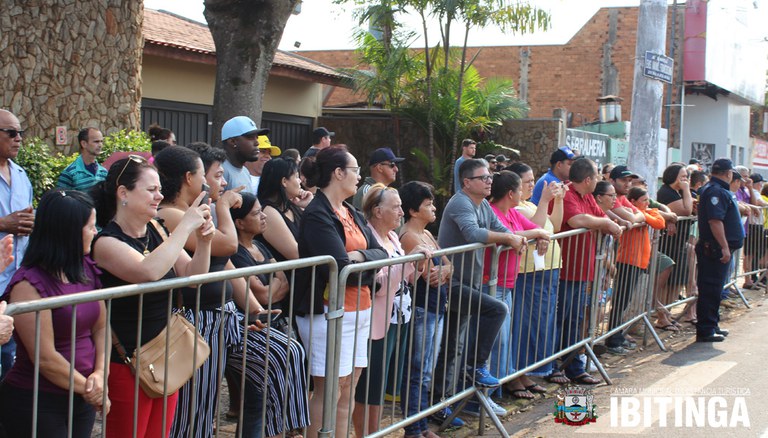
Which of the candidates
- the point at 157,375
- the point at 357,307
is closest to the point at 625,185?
the point at 357,307

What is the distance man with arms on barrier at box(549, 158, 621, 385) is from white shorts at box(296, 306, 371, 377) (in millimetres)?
3031

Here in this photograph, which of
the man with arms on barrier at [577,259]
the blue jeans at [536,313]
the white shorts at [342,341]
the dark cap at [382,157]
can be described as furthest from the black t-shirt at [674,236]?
the white shorts at [342,341]

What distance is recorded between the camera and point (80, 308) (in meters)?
3.43

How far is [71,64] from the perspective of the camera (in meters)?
9.12

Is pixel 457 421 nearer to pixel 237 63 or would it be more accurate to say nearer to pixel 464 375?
pixel 464 375

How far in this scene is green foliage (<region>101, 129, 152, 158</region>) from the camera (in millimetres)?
8836

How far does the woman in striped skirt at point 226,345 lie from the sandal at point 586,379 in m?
3.67

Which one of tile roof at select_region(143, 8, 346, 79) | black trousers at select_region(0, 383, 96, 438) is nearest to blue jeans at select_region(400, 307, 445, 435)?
black trousers at select_region(0, 383, 96, 438)

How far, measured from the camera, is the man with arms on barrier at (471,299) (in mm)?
5906

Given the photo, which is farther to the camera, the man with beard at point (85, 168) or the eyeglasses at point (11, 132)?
the man with beard at point (85, 168)

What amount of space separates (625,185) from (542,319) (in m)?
2.34

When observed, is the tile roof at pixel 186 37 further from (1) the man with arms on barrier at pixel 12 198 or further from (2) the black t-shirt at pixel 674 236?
(2) the black t-shirt at pixel 674 236

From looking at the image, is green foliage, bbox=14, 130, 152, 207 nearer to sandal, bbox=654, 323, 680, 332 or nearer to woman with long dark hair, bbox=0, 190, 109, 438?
woman with long dark hair, bbox=0, 190, 109, 438

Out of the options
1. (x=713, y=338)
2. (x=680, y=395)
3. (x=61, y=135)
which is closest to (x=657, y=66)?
(x=713, y=338)
